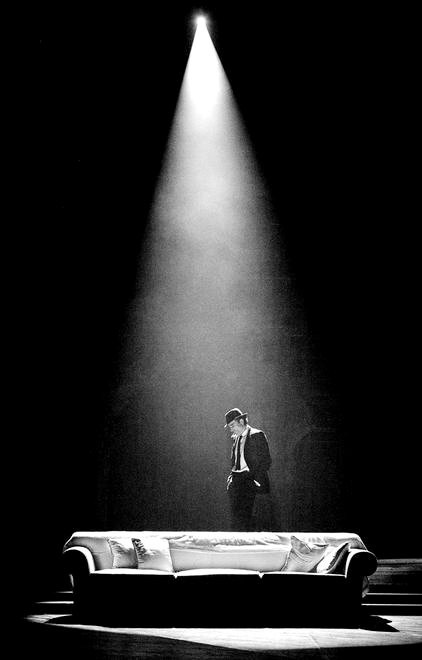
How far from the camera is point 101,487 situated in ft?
30.1

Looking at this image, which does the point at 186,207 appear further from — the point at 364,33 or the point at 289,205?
the point at 364,33

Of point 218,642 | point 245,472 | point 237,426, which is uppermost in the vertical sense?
point 237,426

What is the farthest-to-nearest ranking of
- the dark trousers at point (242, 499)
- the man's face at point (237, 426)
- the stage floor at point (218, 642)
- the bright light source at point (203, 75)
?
the bright light source at point (203, 75) < the man's face at point (237, 426) < the dark trousers at point (242, 499) < the stage floor at point (218, 642)

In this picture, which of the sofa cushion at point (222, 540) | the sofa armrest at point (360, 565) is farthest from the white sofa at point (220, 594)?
the sofa cushion at point (222, 540)

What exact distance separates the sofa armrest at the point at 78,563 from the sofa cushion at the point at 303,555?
4.69 feet

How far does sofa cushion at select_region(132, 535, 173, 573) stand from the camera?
5.07 metres

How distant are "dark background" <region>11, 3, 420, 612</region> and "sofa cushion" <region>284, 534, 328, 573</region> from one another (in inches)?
163

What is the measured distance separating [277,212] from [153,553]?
6.03 meters

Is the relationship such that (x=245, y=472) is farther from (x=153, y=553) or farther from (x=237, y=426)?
(x=153, y=553)

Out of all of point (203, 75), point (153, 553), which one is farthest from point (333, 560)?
point (203, 75)

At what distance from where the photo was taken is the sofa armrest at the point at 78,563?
4.76m

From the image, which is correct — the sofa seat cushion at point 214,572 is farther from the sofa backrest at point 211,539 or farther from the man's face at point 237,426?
the man's face at point 237,426

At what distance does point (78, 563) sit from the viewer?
4.80 m

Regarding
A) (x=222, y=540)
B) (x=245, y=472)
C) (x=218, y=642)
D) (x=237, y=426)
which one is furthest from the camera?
(x=237, y=426)
